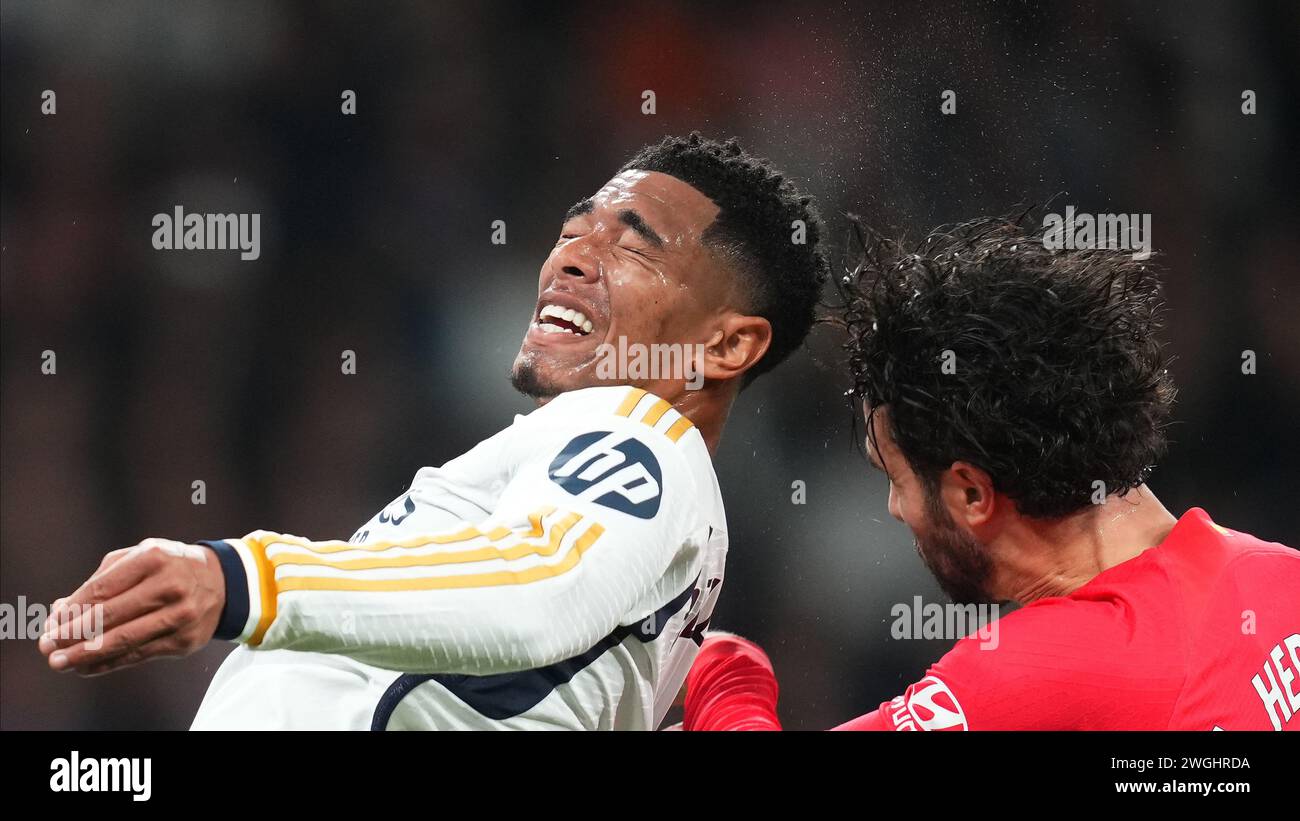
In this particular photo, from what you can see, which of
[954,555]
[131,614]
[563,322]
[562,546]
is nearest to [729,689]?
[954,555]

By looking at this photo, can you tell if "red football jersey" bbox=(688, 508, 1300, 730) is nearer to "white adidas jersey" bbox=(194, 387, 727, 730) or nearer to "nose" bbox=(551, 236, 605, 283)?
"white adidas jersey" bbox=(194, 387, 727, 730)

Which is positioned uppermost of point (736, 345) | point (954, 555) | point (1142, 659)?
point (736, 345)

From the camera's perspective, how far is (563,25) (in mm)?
3492

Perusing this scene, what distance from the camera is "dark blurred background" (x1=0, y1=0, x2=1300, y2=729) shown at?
10.4 feet

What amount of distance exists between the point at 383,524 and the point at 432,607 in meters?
0.58

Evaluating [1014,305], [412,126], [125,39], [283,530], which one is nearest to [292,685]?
[1014,305]

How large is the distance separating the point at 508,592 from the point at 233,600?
11.4 inches

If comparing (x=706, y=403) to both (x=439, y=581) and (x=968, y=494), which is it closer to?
(x=968, y=494)

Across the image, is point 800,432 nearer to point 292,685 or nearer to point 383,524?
point 383,524

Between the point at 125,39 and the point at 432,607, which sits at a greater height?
the point at 125,39

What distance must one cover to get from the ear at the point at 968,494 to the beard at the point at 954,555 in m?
0.02

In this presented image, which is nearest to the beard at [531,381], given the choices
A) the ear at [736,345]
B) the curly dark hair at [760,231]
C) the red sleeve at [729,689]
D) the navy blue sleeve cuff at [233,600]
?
the ear at [736,345]

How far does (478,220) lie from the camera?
3398 mm

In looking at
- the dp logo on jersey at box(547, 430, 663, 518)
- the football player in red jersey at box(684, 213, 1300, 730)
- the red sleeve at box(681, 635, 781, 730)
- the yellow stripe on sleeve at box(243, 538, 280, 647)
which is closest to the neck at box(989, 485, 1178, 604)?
the football player in red jersey at box(684, 213, 1300, 730)
